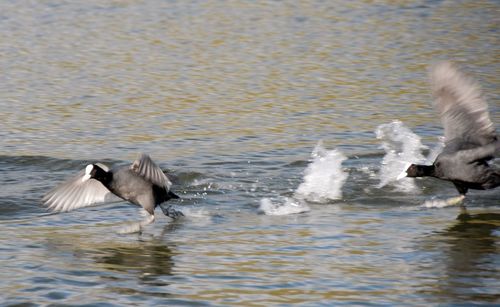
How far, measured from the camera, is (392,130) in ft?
37.9

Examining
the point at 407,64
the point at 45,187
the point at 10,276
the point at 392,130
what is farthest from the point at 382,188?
the point at 407,64

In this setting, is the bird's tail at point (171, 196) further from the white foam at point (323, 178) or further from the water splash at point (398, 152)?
the water splash at point (398, 152)

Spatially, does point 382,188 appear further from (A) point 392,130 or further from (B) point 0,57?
(B) point 0,57

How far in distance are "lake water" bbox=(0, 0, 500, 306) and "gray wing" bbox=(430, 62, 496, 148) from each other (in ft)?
2.30

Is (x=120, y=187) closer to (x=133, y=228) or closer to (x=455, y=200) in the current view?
(x=133, y=228)

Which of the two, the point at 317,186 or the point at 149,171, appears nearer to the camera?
the point at 149,171

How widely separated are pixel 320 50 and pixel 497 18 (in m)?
3.65

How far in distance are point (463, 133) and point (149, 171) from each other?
8.86ft

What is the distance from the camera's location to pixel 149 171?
8516 mm

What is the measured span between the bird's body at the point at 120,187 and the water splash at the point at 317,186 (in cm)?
104

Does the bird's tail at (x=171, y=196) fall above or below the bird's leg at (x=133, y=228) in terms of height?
above

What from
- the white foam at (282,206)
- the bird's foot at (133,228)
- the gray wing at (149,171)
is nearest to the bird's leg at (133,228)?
the bird's foot at (133,228)

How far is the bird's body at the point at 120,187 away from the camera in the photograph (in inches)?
339

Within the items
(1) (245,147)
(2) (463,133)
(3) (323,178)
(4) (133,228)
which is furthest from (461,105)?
(1) (245,147)
